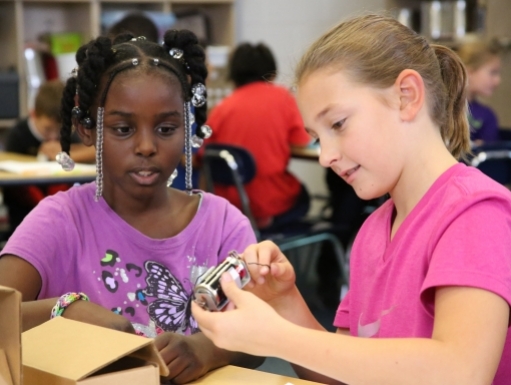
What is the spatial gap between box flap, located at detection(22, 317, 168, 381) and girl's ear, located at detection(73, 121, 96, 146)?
49 centimetres

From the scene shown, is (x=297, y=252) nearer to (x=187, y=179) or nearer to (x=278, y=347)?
(x=187, y=179)

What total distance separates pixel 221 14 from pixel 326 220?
2.16 metres

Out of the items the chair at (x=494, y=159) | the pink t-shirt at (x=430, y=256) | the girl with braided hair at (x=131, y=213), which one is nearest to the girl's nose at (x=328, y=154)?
the pink t-shirt at (x=430, y=256)

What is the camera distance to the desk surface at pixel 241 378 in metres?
0.97

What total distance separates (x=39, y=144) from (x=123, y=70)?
2495mm

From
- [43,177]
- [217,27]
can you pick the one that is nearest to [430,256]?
[43,177]

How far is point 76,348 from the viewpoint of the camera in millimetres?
879

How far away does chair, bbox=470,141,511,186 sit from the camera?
3432mm

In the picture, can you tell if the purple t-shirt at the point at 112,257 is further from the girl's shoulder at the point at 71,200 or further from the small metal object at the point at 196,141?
the small metal object at the point at 196,141

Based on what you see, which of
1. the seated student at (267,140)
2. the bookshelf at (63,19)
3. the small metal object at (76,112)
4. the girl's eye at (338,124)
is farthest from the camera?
the bookshelf at (63,19)

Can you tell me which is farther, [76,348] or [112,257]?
[112,257]

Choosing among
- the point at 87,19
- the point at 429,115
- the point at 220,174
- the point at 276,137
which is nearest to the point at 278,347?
the point at 429,115

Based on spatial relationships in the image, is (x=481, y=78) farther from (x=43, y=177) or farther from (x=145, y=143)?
(x=145, y=143)

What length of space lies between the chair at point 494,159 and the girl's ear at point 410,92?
7.72 feet
